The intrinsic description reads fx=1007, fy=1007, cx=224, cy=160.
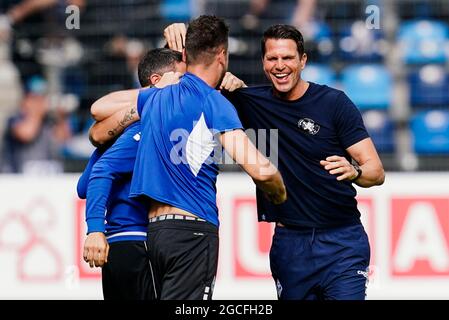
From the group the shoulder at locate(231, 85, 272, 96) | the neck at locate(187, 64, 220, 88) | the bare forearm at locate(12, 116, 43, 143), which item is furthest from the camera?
the bare forearm at locate(12, 116, 43, 143)

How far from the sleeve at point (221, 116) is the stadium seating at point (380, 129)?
19.3ft

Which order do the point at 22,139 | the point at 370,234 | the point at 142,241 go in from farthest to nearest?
1. the point at 22,139
2. the point at 370,234
3. the point at 142,241

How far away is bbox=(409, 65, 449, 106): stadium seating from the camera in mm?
11203

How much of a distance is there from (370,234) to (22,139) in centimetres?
392

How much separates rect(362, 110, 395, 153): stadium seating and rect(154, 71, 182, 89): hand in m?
5.42

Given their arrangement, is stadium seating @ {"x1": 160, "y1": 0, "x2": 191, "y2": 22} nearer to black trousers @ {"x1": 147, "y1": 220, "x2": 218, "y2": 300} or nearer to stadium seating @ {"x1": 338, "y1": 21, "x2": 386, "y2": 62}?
stadium seating @ {"x1": 338, "y1": 21, "x2": 386, "y2": 62}

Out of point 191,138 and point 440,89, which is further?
point 440,89

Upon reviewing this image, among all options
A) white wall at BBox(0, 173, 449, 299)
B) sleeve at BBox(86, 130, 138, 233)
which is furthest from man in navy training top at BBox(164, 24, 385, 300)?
white wall at BBox(0, 173, 449, 299)

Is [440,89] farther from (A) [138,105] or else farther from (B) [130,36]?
(A) [138,105]

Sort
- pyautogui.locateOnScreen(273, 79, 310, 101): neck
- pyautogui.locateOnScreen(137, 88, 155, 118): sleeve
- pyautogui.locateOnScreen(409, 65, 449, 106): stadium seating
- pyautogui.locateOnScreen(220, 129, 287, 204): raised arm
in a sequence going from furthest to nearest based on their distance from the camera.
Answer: pyautogui.locateOnScreen(409, 65, 449, 106): stadium seating < pyautogui.locateOnScreen(273, 79, 310, 101): neck < pyautogui.locateOnScreen(137, 88, 155, 118): sleeve < pyautogui.locateOnScreen(220, 129, 287, 204): raised arm

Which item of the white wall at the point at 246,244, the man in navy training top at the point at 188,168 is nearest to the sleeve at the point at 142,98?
the man in navy training top at the point at 188,168

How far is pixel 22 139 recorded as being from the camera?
10969mm

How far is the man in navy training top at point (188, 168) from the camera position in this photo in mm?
5309

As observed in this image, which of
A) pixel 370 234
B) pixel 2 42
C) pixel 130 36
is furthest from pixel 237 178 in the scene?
pixel 2 42
